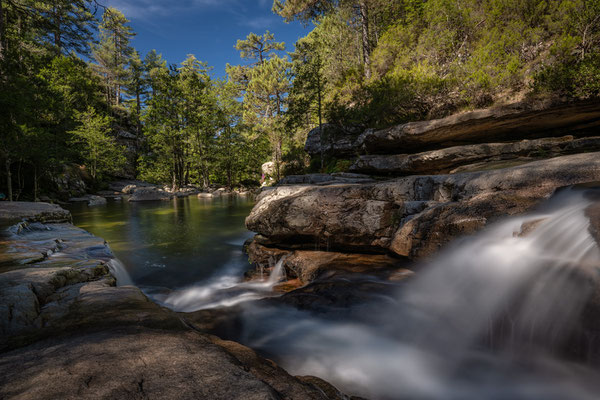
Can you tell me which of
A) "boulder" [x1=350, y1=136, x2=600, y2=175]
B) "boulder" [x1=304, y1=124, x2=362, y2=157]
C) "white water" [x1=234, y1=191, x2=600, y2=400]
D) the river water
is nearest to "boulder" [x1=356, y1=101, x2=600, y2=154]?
"boulder" [x1=350, y1=136, x2=600, y2=175]

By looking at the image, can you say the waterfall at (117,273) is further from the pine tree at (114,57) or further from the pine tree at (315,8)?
the pine tree at (114,57)

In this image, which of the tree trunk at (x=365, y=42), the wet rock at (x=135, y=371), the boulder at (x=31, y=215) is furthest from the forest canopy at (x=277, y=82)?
the wet rock at (x=135, y=371)

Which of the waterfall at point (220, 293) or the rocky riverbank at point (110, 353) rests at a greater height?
the rocky riverbank at point (110, 353)

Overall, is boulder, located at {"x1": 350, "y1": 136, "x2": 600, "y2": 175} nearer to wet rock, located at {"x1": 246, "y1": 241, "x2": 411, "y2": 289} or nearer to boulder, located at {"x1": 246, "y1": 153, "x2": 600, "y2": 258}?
boulder, located at {"x1": 246, "y1": 153, "x2": 600, "y2": 258}

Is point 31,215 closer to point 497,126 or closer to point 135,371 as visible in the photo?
point 135,371

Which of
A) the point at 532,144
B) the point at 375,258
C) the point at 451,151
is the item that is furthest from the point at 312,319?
the point at 532,144

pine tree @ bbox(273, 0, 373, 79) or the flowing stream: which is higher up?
pine tree @ bbox(273, 0, 373, 79)

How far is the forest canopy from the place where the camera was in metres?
7.37

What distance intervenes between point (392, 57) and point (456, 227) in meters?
15.3

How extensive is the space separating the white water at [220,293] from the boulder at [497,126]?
800cm

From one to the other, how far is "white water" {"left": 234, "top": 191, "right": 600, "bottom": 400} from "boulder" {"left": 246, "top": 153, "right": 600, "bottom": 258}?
1.25 ft

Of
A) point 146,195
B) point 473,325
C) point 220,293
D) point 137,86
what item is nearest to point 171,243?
point 220,293

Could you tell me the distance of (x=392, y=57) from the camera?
1559cm

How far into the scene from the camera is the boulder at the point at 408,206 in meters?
3.98
